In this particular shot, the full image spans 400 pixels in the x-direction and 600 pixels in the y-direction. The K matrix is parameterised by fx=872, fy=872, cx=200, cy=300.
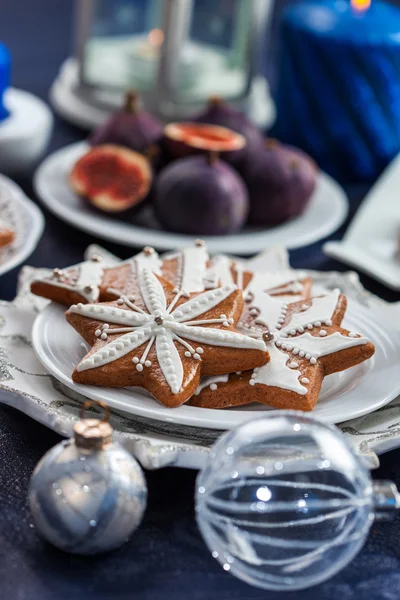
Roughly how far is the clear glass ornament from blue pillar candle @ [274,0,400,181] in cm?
94

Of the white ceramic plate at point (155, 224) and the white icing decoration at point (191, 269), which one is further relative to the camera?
the white ceramic plate at point (155, 224)

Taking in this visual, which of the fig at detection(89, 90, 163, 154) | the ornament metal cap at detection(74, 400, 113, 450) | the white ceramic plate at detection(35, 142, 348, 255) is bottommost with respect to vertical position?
the white ceramic plate at detection(35, 142, 348, 255)

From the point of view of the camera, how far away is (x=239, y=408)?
2.43 feet

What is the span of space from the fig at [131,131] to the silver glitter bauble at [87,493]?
707 mm

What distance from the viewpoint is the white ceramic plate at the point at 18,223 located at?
0.97m

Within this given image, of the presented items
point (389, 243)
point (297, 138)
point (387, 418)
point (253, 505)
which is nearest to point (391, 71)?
point (297, 138)

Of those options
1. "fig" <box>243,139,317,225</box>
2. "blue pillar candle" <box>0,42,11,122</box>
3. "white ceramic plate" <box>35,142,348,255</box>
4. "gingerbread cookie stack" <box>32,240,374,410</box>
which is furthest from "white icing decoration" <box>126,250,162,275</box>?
"blue pillar candle" <box>0,42,11,122</box>

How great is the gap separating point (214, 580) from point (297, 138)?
1.05 metres

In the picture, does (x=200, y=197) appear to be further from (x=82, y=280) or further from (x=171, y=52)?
(x=171, y=52)

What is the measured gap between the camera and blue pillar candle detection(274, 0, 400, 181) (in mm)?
1397

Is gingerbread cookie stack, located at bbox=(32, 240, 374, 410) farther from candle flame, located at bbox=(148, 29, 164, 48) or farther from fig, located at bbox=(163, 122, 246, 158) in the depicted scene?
candle flame, located at bbox=(148, 29, 164, 48)

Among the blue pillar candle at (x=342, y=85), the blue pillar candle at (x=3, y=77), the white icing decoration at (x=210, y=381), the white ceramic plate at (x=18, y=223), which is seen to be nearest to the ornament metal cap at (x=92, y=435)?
the white icing decoration at (x=210, y=381)

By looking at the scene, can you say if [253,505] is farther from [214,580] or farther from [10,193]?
[10,193]

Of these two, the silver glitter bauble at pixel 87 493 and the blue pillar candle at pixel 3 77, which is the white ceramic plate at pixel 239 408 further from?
the blue pillar candle at pixel 3 77
